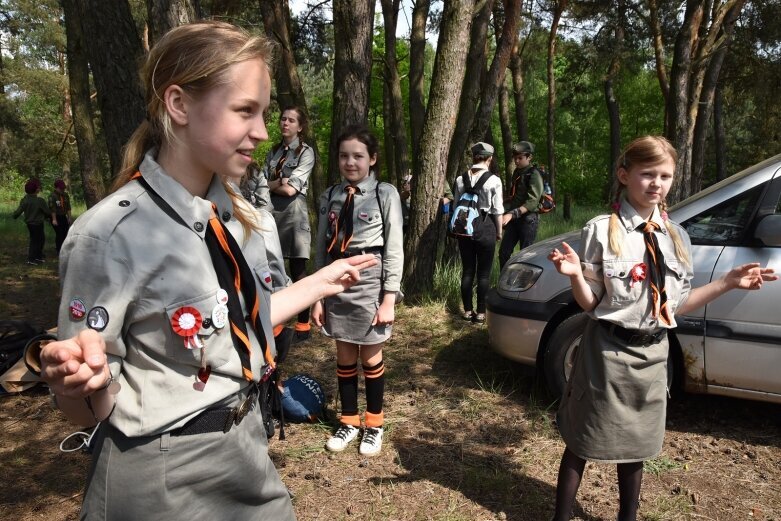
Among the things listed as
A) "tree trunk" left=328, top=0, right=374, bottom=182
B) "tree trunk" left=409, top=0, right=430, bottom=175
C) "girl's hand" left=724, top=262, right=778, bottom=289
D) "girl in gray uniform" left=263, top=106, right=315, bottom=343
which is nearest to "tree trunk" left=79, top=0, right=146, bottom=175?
"girl in gray uniform" left=263, top=106, right=315, bottom=343

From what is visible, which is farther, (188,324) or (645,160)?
(645,160)

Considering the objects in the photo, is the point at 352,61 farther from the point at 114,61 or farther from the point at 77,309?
the point at 77,309

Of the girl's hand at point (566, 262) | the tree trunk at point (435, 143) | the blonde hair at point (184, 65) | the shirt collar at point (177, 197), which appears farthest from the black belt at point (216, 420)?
the tree trunk at point (435, 143)

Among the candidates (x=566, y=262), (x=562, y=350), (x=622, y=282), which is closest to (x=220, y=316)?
(x=566, y=262)

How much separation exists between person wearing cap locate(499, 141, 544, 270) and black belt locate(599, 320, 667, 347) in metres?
4.90

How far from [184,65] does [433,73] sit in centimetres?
612

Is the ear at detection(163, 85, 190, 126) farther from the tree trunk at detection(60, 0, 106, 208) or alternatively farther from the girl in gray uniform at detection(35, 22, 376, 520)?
the tree trunk at detection(60, 0, 106, 208)

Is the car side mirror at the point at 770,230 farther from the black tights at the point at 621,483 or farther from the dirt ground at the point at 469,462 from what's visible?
the black tights at the point at 621,483

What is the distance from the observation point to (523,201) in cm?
794

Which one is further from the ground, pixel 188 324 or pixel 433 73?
pixel 433 73

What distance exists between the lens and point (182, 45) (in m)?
1.50

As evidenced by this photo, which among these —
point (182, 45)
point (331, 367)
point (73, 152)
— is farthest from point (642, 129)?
point (182, 45)

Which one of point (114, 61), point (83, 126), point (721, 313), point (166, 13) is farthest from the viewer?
point (83, 126)

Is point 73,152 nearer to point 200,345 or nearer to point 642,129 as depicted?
point 642,129
